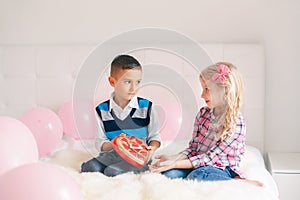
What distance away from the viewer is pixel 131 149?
7.72ft

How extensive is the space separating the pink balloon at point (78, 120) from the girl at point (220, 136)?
2.00 ft

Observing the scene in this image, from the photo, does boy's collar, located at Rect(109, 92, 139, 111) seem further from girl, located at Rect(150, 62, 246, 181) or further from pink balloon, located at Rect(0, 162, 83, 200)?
pink balloon, located at Rect(0, 162, 83, 200)

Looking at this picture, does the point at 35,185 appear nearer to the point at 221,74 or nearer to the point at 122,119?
the point at 122,119

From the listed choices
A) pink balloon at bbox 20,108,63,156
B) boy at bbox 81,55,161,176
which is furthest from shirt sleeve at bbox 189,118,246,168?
pink balloon at bbox 20,108,63,156

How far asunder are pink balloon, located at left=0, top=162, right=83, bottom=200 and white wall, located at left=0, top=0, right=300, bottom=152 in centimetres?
171

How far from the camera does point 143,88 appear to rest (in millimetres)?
3152

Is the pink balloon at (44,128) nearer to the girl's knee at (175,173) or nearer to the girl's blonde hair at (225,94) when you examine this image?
the girl's knee at (175,173)

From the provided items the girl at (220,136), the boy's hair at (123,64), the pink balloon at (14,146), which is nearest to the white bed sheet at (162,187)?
the girl at (220,136)

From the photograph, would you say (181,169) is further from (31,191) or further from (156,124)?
(31,191)

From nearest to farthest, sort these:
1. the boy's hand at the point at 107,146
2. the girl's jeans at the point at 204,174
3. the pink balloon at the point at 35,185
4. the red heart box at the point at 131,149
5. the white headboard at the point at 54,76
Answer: the pink balloon at the point at 35,185
the girl's jeans at the point at 204,174
the red heart box at the point at 131,149
the boy's hand at the point at 107,146
the white headboard at the point at 54,76

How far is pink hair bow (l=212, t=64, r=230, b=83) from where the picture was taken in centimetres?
235

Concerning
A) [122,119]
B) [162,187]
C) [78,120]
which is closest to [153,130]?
[122,119]

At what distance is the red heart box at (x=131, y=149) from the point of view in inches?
92.8

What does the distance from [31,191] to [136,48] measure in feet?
5.66
